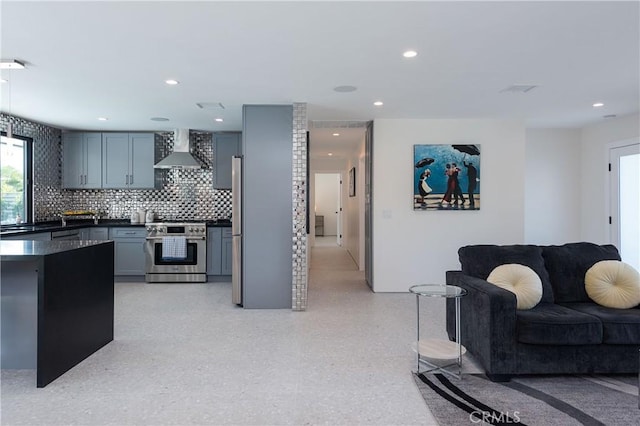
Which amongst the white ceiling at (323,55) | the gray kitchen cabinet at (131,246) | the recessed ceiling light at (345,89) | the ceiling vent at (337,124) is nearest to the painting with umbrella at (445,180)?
the white ceiling at (323,55)

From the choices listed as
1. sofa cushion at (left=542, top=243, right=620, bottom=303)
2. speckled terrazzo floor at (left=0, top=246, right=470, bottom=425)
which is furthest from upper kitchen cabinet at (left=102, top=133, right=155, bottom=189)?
sofa cushion at (left=542, top=243, right=620, bottom=303)

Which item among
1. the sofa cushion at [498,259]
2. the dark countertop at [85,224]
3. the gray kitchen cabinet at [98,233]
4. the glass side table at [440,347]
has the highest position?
the dark countertop at [85,224]

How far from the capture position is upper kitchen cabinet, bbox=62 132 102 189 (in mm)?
6457

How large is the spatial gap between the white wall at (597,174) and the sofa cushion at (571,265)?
2881 mm

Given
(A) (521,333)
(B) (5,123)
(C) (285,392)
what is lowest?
(C) (285,392)

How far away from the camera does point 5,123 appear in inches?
207

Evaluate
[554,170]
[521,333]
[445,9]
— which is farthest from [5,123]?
[554,170]

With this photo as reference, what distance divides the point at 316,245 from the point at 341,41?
9289 mm

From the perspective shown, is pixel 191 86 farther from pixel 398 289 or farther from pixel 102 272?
pixel 398 289

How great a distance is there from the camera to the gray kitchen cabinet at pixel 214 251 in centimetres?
611

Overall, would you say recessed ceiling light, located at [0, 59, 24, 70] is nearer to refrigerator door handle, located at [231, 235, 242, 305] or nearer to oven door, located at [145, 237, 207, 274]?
refrigerator door handle, located at [231, 235, 242, 305]

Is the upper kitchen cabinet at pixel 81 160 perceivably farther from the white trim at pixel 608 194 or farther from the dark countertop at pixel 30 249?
the white trim at pixel 608 194

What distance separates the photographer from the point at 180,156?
6.35 meters

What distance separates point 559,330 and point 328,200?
40.0ft
